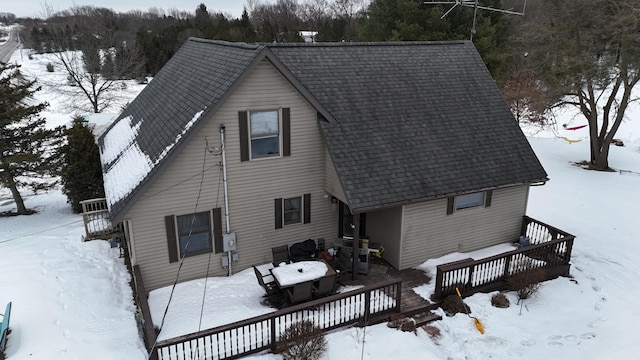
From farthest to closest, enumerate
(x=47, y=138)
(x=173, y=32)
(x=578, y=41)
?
(x=173, y=32) → (x=578, y=41) → (x=47, y=138)

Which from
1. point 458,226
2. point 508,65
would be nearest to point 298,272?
point 458,226

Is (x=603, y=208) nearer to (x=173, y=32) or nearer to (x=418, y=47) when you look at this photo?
(x=418, y=47)

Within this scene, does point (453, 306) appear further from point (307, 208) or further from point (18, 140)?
point (18, 140)

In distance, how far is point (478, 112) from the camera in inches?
610

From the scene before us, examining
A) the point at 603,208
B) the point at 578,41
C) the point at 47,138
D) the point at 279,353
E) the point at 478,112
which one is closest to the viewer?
the point at 279,353

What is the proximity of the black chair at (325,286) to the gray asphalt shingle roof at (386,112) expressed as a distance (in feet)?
6.62

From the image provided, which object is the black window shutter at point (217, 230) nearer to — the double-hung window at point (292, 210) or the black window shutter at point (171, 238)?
the black window shutter at point (171, 238)

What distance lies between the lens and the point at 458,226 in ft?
46.2

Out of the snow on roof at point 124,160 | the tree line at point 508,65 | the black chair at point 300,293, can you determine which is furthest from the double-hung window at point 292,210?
the tree line at point 508,65

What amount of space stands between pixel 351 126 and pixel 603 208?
12674 millimetres

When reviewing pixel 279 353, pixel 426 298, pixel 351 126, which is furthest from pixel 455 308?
pixel 351 126

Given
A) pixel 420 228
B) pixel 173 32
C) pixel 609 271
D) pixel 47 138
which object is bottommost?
pixel 609 271

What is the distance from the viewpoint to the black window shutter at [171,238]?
38.2ft

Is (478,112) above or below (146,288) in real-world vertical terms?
above
